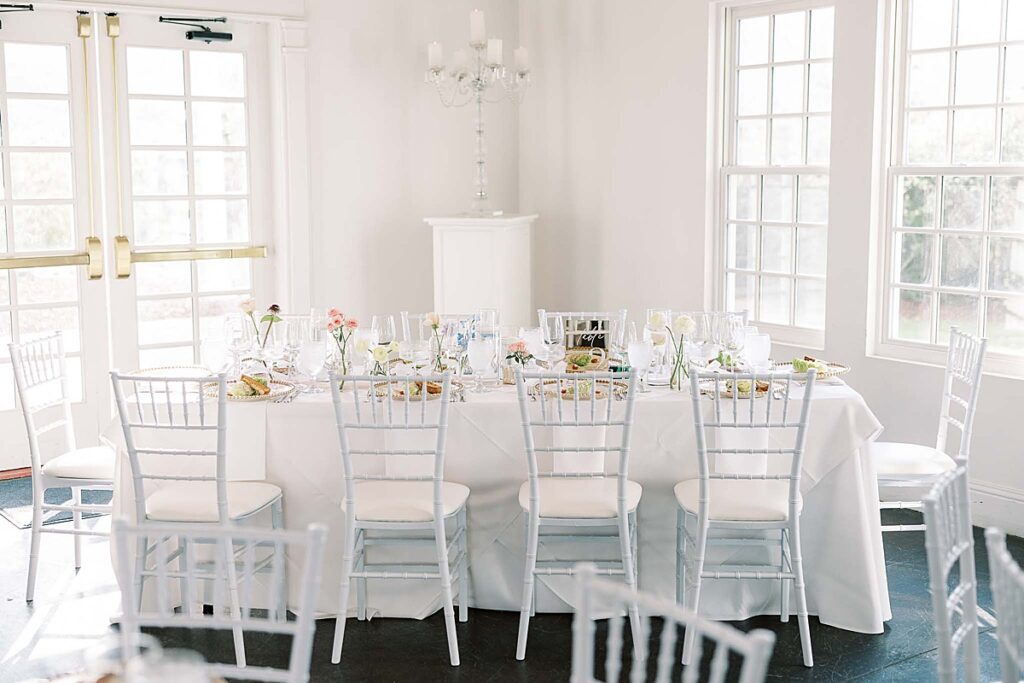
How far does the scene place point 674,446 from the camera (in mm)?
4312

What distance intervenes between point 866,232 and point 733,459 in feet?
6.33

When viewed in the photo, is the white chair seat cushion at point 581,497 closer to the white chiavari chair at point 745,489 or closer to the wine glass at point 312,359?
the white chiavari chair at point 745,489

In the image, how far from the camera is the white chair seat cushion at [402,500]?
13.1 feet

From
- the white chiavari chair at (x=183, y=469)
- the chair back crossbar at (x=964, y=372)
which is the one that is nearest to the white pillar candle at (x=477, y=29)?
the white chiavari chair at (x=183, y=469)

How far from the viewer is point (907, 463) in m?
4.48

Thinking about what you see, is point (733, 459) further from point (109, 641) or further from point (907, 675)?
point (109, 641)

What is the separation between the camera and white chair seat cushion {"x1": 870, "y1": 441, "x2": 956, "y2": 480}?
14.6ft

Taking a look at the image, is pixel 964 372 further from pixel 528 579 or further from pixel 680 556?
pixel 528 579

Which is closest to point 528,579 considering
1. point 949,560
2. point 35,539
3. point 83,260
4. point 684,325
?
point 684,325

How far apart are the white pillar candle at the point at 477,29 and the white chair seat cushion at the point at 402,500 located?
10.6ft

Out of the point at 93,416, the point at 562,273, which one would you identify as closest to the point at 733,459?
the point at 562,273

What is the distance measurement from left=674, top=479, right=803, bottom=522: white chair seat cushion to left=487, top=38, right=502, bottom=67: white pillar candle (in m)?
3.18

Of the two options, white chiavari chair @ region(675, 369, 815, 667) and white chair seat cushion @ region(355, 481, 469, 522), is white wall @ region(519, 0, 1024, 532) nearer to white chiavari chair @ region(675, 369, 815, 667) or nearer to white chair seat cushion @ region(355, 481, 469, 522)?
white chiavari chair @ region(675, 369, 815, 667)

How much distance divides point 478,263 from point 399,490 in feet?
9.02
